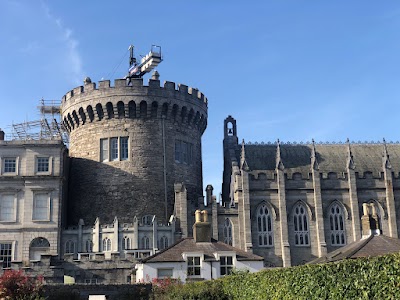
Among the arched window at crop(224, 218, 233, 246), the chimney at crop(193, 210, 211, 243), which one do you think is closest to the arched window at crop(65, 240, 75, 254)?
the arched window at crop(224, 218, 233, 246)

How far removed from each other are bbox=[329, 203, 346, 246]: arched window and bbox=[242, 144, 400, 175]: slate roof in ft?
13.4

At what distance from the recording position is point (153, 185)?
52.9 m

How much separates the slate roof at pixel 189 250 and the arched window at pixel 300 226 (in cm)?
1679

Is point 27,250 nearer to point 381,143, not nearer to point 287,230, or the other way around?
point 287,230

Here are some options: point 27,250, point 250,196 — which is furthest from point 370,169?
point 27,250

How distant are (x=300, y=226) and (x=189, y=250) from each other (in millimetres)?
19841

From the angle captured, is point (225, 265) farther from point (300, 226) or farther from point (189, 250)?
point (300, 226)

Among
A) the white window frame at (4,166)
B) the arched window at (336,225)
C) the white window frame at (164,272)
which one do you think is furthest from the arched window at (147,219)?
the white window frame at (164,272)

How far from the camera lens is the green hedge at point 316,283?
1463cm

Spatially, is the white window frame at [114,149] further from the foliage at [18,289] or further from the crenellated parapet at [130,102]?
the foliage at [18,289]

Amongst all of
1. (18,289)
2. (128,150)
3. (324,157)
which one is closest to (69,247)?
(128,150)

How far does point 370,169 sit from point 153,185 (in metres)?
20.3

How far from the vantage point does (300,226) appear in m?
51.9

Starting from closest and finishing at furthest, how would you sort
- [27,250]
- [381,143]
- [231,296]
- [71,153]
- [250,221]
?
[231,296]
[27,250]
[250,221]
[71,153]
[381,143]
